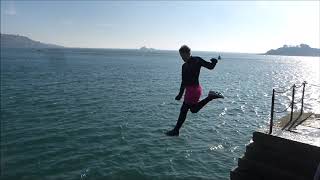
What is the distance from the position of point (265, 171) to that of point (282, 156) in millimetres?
760

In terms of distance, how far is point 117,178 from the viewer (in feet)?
59.3

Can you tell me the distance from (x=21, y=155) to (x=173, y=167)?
31.3ft

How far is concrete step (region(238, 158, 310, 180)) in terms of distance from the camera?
10697mm

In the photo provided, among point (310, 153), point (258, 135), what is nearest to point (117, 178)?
point (258, 135)

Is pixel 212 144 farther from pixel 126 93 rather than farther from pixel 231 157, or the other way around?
pixel 126 93

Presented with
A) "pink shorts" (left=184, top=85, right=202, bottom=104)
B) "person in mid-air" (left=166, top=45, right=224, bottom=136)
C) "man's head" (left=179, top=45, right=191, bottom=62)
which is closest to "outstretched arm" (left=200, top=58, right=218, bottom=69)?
"person in mid-air" (left=166, top=45, right=224, bottom=136)

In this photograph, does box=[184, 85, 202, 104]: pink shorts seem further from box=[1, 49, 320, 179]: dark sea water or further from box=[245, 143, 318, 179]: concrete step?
box=[1, 49, 320, 179]: dark sea water

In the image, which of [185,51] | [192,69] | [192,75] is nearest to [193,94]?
[192,75]

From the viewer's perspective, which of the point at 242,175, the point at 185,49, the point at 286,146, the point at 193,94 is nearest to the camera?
the point at 185,49

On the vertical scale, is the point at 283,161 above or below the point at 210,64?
below

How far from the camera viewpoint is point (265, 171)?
11.3 metres

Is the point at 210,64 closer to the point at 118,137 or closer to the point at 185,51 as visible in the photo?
the point at 185,51

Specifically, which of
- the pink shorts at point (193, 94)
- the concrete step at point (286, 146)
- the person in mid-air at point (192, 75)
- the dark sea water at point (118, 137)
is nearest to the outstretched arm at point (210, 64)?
the person in mid-air at point (192, 75)

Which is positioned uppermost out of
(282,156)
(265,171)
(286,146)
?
(286,146)
